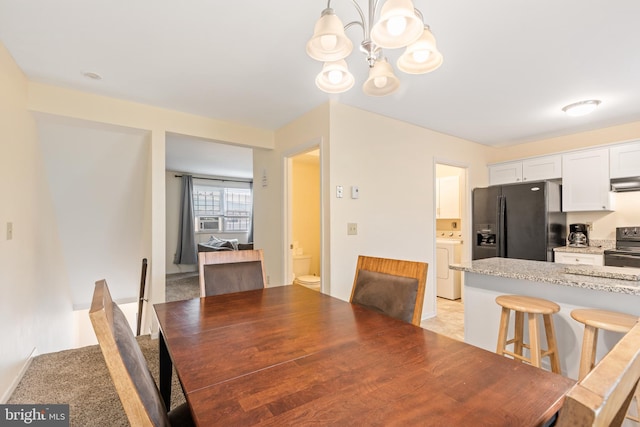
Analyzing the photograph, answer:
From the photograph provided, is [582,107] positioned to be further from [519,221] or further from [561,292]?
[561,292]

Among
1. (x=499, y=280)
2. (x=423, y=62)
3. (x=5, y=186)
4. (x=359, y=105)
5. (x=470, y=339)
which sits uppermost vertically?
(x=359, y=105)

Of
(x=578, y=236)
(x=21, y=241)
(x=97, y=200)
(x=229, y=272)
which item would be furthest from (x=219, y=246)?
(x=578, y=236)

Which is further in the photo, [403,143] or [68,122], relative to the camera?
[403,143]

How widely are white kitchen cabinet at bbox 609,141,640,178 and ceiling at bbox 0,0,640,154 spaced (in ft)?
1.25

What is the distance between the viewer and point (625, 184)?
329 centimetres

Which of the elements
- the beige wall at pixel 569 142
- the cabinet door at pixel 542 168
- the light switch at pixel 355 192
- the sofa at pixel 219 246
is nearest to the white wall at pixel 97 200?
the sofa at pixel 219 246

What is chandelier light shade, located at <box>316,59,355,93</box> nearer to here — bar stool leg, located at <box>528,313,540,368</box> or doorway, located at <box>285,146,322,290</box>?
bar stool leg, located at <box>528,313,540,368</box>

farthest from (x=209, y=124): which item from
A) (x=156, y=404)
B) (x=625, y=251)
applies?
(x=625, y=251)

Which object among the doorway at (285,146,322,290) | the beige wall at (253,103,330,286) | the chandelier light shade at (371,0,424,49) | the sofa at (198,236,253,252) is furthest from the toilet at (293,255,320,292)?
the chandelier light shade at (371,0,424,49)

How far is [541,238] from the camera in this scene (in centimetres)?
358

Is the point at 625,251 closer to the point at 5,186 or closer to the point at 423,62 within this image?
the point at 423,62

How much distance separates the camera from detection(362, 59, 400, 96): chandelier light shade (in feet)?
4.54

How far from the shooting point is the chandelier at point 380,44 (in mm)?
1062

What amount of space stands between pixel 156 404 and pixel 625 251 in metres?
4.47
